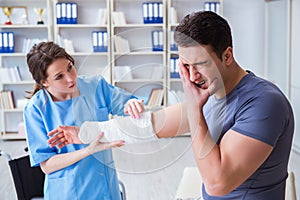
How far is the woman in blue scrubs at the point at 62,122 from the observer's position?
133cm

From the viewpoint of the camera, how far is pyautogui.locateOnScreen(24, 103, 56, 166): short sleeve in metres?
1.63

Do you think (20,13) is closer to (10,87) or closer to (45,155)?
(10,87)

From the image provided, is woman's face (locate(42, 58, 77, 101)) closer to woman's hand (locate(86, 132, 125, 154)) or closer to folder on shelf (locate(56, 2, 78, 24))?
woman's hand (locate(86, 132, 125, 154))

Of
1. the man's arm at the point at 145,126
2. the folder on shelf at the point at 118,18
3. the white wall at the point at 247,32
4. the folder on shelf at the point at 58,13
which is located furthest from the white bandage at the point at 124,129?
the white wall at the point at 247,32

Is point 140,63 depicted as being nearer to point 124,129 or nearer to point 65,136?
point 124,129

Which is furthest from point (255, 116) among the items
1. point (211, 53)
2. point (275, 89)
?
point (211, 53)

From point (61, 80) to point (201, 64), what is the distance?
0.53 metres

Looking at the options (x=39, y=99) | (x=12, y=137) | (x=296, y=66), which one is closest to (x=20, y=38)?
(x=12, y=137)

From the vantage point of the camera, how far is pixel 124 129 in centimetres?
114

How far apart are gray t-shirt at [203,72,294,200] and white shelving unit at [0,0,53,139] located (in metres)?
5.26

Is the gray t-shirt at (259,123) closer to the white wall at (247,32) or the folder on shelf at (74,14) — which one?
the folder on shelf at (74,14)

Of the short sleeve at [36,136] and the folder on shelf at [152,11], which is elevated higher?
the folder on shelf at [152,11]

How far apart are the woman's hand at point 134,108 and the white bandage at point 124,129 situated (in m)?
0.02

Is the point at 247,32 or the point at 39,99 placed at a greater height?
the point at 39,99
